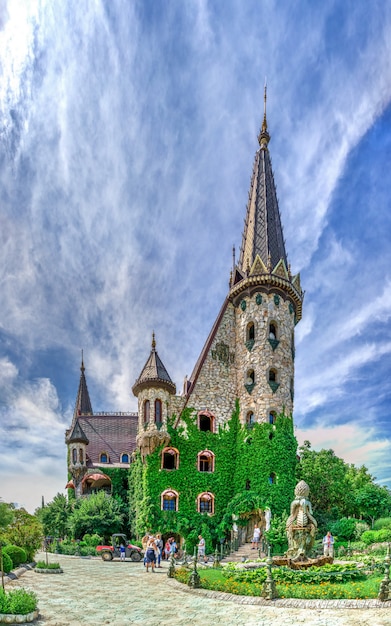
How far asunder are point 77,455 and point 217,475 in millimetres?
16648

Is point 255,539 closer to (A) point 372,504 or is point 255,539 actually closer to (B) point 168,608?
(A) point 372,504

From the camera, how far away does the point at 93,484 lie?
47.3m

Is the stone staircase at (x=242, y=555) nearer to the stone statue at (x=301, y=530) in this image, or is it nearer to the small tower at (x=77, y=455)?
the stone statue at (x=301, y=530)

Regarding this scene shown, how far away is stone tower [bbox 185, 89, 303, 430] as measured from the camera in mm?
40156

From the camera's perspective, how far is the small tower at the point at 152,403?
128 feet

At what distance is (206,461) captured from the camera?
39812 millimetres

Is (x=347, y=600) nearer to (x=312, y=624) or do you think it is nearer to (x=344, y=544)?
(x=312, y=624)

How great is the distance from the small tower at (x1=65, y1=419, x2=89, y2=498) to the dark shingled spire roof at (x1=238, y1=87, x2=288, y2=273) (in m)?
23.0

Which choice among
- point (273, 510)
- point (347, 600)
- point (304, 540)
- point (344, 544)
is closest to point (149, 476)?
point (273, 510)

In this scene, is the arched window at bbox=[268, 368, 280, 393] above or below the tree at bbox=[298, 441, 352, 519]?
above

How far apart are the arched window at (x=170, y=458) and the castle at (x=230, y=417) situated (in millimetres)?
81

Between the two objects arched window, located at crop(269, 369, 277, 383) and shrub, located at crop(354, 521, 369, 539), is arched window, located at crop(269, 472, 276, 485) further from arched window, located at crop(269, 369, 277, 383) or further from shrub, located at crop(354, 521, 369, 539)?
arched window, located at crop(269, 369, 277, 383)

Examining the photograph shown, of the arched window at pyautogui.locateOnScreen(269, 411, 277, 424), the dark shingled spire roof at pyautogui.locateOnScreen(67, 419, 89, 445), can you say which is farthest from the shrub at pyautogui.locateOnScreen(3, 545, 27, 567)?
the dark shingled spire roof at pyautogui.locateOnScreen(67, 419, 89, 445)

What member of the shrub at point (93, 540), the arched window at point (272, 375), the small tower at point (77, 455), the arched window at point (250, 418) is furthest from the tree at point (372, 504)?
the small tower at point (77, 455)
